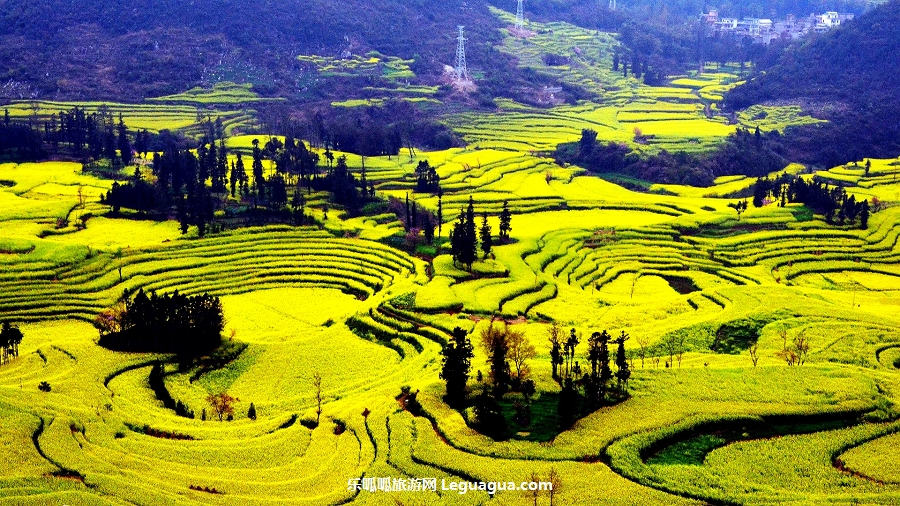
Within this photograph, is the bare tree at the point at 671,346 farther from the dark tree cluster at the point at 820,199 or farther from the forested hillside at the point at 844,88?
the forested hillside at the point at 844,88

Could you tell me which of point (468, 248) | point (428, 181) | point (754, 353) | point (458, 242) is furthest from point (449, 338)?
point (428, 181)

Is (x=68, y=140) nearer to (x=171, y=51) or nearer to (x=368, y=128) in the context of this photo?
(x=368, y=128)

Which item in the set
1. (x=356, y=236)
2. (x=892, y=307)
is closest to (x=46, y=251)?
(x=356, y=236)

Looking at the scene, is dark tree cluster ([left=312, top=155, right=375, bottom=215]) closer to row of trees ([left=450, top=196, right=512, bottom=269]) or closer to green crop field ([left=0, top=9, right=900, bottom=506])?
green crop field ([left=0, top=9, right=900, bottom=506])

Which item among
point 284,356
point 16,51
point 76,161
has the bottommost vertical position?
point 284,356

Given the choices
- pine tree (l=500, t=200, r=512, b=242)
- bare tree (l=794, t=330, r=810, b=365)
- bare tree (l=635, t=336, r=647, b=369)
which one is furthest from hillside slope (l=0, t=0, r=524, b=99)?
bare tree (l=794, t=330, r=810, b=365)

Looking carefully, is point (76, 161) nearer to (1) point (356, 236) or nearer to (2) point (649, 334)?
(1) point (356, 236)

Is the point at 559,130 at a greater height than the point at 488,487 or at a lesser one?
greater
